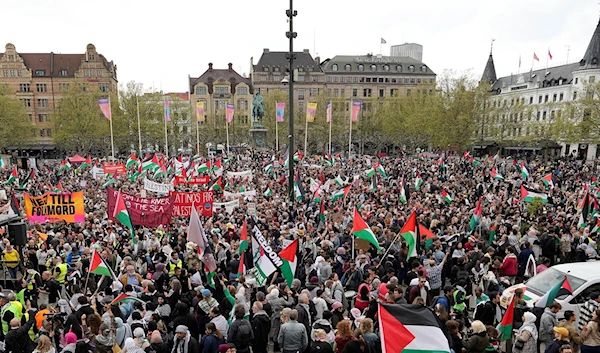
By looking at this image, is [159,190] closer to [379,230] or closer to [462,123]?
[379,230]

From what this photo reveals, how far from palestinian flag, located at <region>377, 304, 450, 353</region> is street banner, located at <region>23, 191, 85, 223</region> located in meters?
12.4

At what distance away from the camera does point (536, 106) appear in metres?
59.8

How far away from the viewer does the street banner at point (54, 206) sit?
47.3 ft

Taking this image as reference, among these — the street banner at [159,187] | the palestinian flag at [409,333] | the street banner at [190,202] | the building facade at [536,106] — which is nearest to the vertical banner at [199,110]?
the street banner at [159,187]

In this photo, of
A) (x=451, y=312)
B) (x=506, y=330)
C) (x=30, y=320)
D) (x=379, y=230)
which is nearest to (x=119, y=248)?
(x=30, y=320)

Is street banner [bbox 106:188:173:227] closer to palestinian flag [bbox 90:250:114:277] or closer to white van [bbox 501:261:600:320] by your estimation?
palestinian flag [bbox 90:250:114:277]

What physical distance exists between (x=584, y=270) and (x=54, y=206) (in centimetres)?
1546

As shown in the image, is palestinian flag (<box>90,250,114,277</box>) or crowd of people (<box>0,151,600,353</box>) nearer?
crowd of people (<box>0,151,600,353</box>)

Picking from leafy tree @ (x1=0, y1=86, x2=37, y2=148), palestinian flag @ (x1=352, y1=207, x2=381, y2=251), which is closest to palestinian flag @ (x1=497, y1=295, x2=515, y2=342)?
palestinian flag @ (x1=352, y1=207, x2=381, y2=251)

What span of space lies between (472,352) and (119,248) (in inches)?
414

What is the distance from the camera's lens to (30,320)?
753cm

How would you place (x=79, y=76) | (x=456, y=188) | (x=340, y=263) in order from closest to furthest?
(x=340, y=263)
(x=456, y=188)
(x=79, y=76)

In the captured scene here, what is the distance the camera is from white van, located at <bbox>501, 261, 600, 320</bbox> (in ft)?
28.6

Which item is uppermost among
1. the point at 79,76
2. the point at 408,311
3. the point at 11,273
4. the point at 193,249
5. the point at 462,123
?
the point at 79,76
